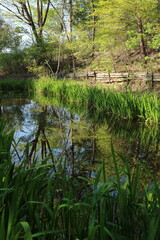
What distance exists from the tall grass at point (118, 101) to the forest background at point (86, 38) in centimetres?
292

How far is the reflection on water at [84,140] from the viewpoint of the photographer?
7.11 ft

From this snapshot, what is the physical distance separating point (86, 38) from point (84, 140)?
1173 centimetres

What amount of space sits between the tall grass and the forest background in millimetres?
2915

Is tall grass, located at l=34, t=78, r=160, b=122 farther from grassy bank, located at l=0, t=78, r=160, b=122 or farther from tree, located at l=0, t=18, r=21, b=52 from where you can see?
tree, located at l=0, t=18, r=21, b=52

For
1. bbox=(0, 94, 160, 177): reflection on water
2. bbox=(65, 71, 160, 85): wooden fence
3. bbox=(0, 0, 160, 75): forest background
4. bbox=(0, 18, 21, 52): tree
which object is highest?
bbox=(0, 18, 21, 52): tree

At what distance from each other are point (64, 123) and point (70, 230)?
314 cm

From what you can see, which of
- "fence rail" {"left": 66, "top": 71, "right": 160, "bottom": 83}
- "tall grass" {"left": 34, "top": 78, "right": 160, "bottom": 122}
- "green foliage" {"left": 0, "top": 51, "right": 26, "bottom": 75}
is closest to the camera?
"tall grass" {"left": 34, "top": 78, "right": 160, "bottom": 122}

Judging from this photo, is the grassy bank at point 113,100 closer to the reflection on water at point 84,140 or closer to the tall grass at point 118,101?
the tall grass at point 118,101

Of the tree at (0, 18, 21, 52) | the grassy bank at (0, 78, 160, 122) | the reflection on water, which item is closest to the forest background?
the tree at (0, 18, 21, 52)

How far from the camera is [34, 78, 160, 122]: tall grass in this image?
381 cm

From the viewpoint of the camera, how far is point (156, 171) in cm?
195

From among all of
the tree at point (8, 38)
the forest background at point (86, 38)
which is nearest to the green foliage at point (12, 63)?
the forest background at point (86, 38)

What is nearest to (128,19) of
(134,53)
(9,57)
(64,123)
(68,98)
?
(134,53)

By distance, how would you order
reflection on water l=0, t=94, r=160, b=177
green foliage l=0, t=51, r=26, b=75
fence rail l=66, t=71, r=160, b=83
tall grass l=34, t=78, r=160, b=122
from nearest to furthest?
reflection on water l=0, t=94, r=160, b=177 → tall grass l=34, t=78, r=160, b=122 → fence rail l=66, t=71, r=160, b=83 → green foliage l=0, t=51, r=26, b=75
